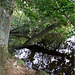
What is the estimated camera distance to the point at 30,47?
6.93 metres

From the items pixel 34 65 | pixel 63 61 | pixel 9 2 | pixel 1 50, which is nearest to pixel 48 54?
pixel 63 61

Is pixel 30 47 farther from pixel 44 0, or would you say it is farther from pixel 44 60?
pixel 44 0

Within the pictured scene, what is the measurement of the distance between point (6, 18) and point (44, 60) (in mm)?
3774

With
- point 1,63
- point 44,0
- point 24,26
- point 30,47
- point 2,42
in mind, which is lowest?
point 30,47

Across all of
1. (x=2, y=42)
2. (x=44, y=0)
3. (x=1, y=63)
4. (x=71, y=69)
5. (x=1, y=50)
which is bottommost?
(x=71, y=69)

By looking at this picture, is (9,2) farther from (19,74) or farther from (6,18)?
(19,74)

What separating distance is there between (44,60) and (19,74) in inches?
105

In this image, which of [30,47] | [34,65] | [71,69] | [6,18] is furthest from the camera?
[30,47]

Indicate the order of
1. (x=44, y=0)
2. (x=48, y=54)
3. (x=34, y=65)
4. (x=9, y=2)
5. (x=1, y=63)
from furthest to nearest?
(x=48, y=54), (x=34, y=65), (x=1, y=63), (x=9, y=2), (x=44, y=0)

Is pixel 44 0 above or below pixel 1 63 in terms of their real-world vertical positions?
above

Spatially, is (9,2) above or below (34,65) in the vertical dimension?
above

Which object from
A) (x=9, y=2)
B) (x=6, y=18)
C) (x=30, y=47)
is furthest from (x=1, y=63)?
(x=30, y=47)

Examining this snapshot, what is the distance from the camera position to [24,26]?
4.95 m

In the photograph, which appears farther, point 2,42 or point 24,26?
point 24,26
